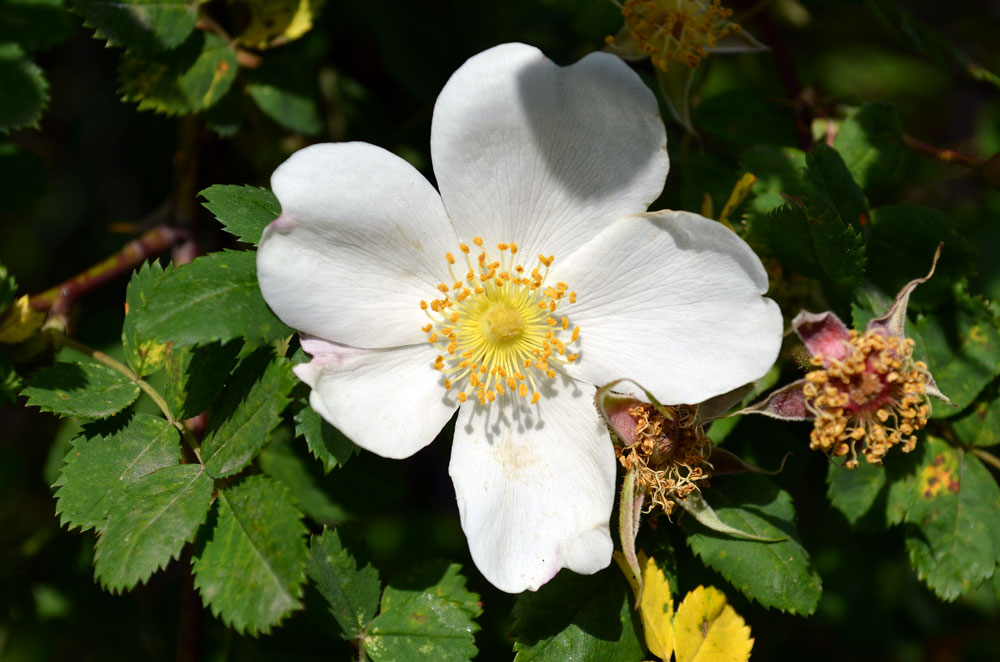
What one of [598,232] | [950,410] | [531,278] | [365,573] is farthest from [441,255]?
[950,410]

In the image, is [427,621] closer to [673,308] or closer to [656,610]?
[656,610]

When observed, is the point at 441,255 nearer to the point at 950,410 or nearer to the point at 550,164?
the point at 550,164

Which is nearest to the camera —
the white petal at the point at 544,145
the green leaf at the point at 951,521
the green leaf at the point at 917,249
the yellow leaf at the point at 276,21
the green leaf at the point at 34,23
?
the white petal at the point at 544,145

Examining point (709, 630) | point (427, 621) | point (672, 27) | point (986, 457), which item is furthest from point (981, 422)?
point (427, 621)

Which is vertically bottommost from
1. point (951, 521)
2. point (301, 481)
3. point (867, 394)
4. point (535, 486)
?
point (301, 481)

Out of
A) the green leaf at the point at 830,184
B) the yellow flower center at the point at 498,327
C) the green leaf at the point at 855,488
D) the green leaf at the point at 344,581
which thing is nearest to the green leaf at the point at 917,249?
the green leaf at the point at 830,184

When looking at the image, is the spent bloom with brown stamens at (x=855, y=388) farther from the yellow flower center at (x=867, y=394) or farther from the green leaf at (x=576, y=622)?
the green leaf at (x=576, y=622)

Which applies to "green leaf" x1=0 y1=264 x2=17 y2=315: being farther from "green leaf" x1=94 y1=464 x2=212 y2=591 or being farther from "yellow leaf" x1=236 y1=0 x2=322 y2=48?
"yellow leaf" x1=236 y1=0 x2=322 y2=48
